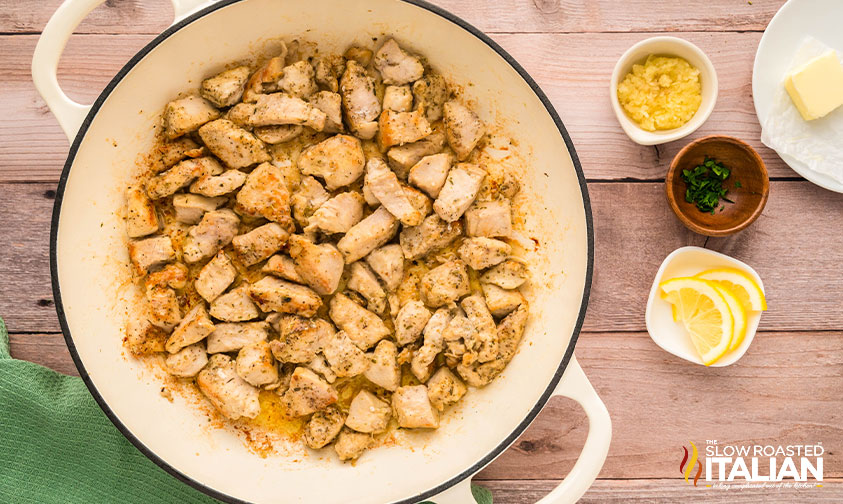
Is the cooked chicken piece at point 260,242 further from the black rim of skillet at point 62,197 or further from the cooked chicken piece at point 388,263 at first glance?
the black rim of skillet at point 62,197

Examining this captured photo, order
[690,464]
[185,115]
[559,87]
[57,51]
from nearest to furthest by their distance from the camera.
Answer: [57,51] → [185,115] → [559,87] → [690,464]

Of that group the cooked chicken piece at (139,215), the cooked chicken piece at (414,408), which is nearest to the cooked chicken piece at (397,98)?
the cooked chicken piece at (139,215)

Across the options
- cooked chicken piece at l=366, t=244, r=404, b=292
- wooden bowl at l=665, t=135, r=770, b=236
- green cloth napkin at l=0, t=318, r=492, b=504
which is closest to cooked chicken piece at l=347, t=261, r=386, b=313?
cooked chicken piece at l=366, t=244, r=404, b=292

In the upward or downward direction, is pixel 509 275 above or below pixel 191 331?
above

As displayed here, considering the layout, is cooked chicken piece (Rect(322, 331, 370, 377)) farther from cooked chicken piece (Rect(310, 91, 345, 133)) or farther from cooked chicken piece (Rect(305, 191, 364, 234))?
cooked chicken piece (Rect(310, 91, 345, 133))

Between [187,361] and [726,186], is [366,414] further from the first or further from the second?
[726,186]

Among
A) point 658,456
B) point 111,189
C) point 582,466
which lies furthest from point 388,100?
point 658,456

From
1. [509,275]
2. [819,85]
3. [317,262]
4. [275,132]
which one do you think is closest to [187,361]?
[317,262]
